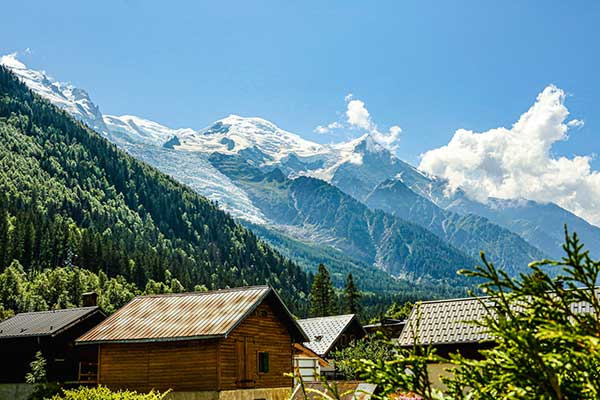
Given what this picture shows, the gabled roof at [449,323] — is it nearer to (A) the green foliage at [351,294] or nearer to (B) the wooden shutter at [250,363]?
(B) the wooden shutter at [250,363]

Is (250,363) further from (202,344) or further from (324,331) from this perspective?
(324,331)

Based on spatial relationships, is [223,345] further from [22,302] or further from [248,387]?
[22,302]

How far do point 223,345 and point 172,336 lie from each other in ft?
10.3

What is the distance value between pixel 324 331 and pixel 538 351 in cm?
7721

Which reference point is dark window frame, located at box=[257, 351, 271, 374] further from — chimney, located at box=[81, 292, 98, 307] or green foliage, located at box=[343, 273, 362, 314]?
green foliage, located at box=[343, 273, 362, 314]

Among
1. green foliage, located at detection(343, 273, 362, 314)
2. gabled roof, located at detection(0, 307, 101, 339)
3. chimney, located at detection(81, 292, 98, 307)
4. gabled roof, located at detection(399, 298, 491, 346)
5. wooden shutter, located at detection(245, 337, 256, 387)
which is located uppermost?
green foliage, located at detection(343, 273, 362, 314)

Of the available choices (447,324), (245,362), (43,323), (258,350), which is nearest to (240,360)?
(245,362)

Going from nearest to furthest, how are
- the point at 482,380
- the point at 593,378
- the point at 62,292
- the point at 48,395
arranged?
1. the point at 593,378
2. the point at 482,380
3. the point at 48,395
4. the point at 62,292

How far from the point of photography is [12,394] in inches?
2115

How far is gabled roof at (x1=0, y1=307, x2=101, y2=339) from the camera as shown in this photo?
5284 centimetres

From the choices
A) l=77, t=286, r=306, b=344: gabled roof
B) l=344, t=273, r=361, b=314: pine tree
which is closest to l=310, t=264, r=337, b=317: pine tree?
l=344, t=273, r=361, b=314: pine tree

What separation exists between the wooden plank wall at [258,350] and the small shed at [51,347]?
19.2 m

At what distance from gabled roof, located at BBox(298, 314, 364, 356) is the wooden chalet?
31393 mm

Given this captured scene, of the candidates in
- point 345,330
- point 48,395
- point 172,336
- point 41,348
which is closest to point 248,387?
point 172,336
